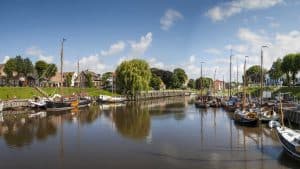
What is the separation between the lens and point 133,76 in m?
102

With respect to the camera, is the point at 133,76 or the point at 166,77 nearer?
the point at 133,76

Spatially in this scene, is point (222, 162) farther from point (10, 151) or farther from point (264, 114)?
point (264, 114)

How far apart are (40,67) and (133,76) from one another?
35.9m

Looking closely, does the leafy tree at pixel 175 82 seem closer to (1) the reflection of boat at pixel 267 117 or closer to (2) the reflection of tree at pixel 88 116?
(2) the reflection of tree at pixel 88 116

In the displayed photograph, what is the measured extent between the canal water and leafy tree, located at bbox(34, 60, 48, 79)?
7407 cm

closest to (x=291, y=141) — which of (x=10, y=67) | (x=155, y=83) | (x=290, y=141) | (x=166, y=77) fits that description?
(x=290, y=141)

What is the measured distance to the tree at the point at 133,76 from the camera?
101938 mm

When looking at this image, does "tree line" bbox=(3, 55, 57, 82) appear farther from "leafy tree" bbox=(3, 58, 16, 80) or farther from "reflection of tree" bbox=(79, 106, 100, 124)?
"reflection of tree" bbox=(79, 106, 100, 124)

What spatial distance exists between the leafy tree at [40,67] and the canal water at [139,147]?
74.1 m

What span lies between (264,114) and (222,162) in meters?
22.3

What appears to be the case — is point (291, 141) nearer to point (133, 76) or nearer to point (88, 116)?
point (88, 116)

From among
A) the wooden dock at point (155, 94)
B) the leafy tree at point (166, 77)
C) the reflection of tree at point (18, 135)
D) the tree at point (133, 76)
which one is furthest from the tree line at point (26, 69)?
the leafy tree at point (166, 77)

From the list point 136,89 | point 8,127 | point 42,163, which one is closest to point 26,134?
point 8,127

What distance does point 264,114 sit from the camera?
145 feet
